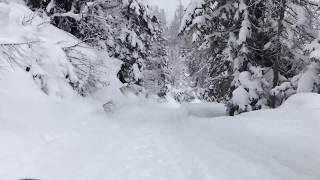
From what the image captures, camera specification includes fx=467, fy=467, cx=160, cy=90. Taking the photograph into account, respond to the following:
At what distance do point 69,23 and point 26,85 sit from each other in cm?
799

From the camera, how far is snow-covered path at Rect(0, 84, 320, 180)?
8133mm

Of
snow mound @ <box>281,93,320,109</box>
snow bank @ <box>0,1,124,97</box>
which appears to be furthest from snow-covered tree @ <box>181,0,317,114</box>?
snow bank @ <box>0,1,124,97</box>

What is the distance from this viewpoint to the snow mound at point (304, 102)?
44.7 ft

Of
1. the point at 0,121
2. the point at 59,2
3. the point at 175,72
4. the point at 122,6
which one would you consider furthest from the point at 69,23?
the point at 175,72

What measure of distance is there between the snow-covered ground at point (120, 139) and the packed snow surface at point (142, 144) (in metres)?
0.02

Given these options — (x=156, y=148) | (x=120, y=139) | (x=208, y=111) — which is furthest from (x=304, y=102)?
(x=208, y=111)

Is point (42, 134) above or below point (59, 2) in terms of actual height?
below

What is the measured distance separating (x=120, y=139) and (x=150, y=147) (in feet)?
4.39

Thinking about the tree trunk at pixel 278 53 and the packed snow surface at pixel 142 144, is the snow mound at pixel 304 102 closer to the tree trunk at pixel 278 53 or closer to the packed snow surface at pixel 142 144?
the packed snow surface at pixel 142 144

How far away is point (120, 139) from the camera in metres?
11.9

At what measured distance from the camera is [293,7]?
17109 mm

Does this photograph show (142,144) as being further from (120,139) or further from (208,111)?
(208,111)

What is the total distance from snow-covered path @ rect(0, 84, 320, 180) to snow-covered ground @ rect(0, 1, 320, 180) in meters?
0.02

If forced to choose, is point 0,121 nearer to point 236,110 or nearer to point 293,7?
point 236,110
